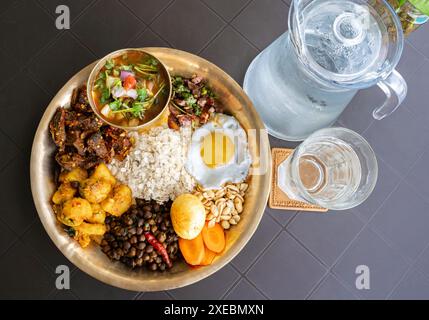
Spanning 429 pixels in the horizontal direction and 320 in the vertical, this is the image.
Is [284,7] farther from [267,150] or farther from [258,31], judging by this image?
[267,150]

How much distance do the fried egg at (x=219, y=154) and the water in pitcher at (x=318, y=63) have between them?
14 cm

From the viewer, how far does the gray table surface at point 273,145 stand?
1553 millimetres

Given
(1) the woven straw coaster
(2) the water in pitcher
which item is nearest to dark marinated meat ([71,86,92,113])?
(2) the water in pitcher

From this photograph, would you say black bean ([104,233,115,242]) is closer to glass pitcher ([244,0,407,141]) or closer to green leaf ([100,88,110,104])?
green leaf ([100,88,110,104])

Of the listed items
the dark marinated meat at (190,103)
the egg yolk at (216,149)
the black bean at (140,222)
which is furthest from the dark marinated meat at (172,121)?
the black bean at (140,222)

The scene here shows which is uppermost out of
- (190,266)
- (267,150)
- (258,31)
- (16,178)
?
(16,178)

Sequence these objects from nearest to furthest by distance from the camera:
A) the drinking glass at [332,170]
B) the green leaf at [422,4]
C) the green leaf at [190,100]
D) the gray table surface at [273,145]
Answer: the green leaf at [422,4], the drinking glass at [332,170], the green leaf at [190,100], the gray table surface at [273,145]

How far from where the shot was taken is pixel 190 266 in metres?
1.38

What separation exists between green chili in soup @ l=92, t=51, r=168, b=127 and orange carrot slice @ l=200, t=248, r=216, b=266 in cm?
48

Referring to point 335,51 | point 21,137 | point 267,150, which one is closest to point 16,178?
point 21,137

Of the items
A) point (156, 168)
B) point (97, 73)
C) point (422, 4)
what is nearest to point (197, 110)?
point (156, 168)

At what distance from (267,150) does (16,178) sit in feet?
3.14

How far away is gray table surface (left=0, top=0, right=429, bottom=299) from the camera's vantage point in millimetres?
1553

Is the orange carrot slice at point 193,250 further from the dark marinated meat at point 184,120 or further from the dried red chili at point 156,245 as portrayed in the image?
the dark marinated meat at point 184,120
